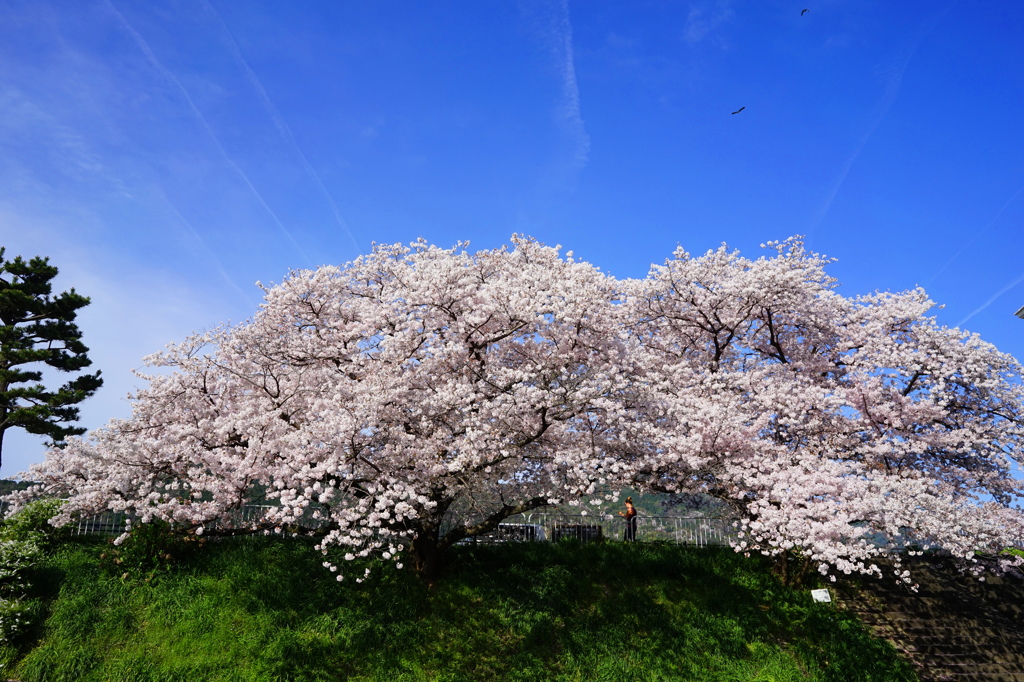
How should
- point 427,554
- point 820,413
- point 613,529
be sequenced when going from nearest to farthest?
point 427,554
point 820,413
point 613,529

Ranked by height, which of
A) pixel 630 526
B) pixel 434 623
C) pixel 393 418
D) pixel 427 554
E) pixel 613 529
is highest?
pixel 393 418

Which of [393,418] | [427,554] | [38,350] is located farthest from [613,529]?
[38,350]

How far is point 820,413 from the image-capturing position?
→ 61.9 ft

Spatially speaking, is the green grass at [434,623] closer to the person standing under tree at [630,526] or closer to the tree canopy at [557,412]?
the tree canopy at [557,412]

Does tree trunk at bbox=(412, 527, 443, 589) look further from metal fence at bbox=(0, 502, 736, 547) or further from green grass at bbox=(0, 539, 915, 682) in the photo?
metal fence at bbox=(0, 502, 736, 547)

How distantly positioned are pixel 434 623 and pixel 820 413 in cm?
1267

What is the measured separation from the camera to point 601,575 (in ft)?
58.5

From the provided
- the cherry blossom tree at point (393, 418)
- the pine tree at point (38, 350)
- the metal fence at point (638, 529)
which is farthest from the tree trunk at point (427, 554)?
the pine tree at point (38, 350)

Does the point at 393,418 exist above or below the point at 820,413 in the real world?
below

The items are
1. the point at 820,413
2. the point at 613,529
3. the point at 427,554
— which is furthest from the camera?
the point at 613,529

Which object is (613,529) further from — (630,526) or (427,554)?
(427,554)

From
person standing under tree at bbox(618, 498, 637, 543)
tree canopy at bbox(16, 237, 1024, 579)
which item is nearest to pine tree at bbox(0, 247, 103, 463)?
tree canopy at bbox(16, 237, 1024, 579)

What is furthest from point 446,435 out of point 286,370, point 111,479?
point 111,479

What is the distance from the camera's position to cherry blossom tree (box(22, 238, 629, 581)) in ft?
47.5
